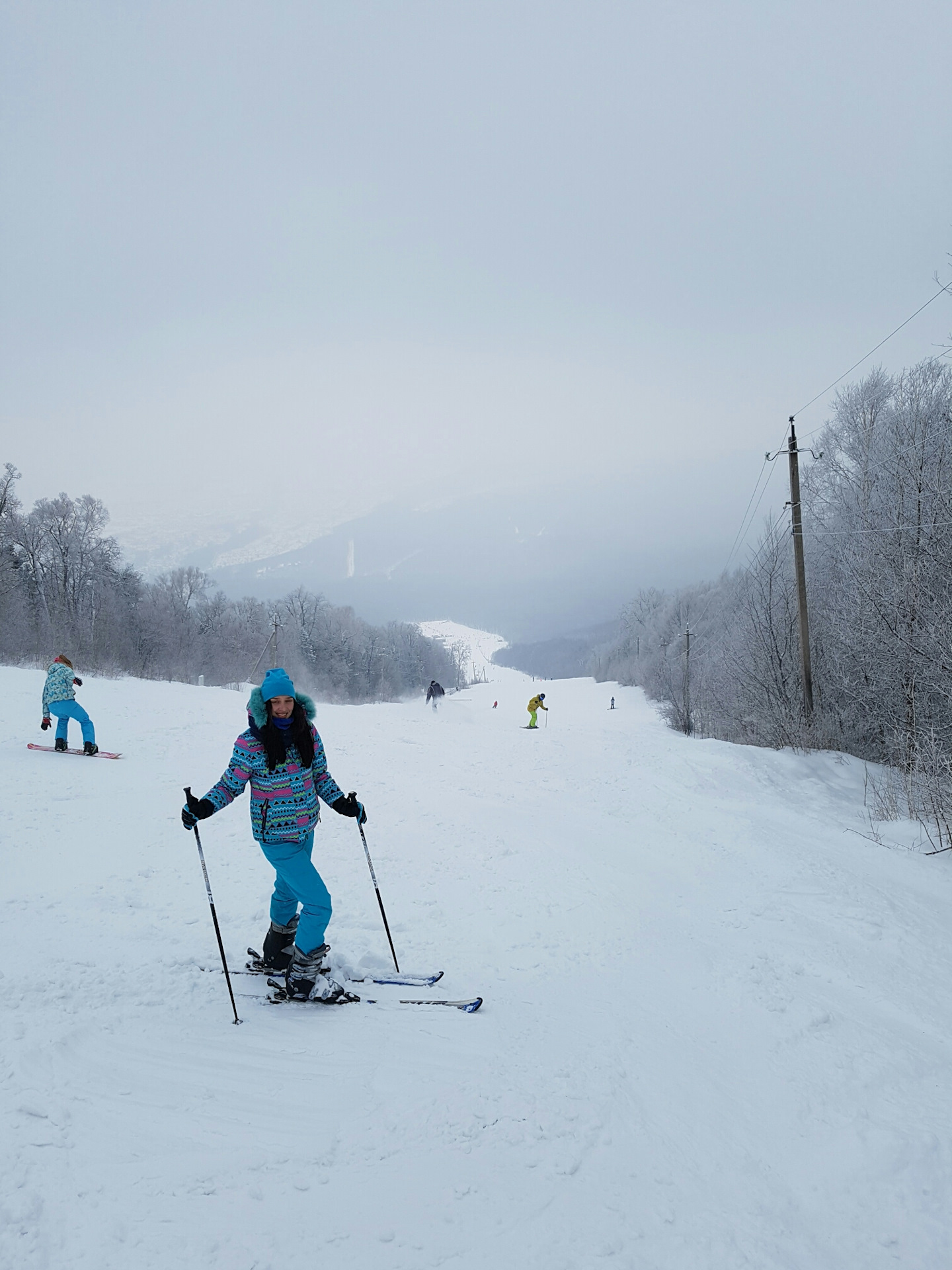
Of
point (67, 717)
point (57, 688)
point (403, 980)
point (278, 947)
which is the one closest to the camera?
point (278, 947)

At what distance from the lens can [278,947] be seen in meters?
4.41

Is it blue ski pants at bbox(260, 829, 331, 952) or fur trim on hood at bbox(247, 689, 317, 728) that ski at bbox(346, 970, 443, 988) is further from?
fur trim on hood at bbox(247, 689, 317, 728)

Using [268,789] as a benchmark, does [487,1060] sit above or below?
below

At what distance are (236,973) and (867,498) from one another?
21.6m

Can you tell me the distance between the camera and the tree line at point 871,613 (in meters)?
12.7

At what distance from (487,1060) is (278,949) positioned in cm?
174

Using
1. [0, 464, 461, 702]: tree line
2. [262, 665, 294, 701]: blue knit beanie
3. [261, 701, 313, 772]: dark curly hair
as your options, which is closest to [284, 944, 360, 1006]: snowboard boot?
[261, 701, 313, 772]: dark curly hair

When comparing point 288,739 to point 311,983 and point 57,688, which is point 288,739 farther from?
point 57,688

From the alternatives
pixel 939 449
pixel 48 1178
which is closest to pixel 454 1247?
pixel 48 1178

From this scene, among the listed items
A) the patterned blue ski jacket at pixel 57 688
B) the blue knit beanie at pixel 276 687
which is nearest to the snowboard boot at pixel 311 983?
the blue knit beanie at pixel 276 687

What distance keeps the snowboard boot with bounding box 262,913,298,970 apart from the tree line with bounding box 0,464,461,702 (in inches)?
997

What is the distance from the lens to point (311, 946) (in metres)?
4.18

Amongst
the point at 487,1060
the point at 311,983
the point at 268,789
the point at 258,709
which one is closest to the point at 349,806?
the point at 268,789

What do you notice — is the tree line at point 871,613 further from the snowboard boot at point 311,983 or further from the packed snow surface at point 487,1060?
the snowboard boot at point 311,983
